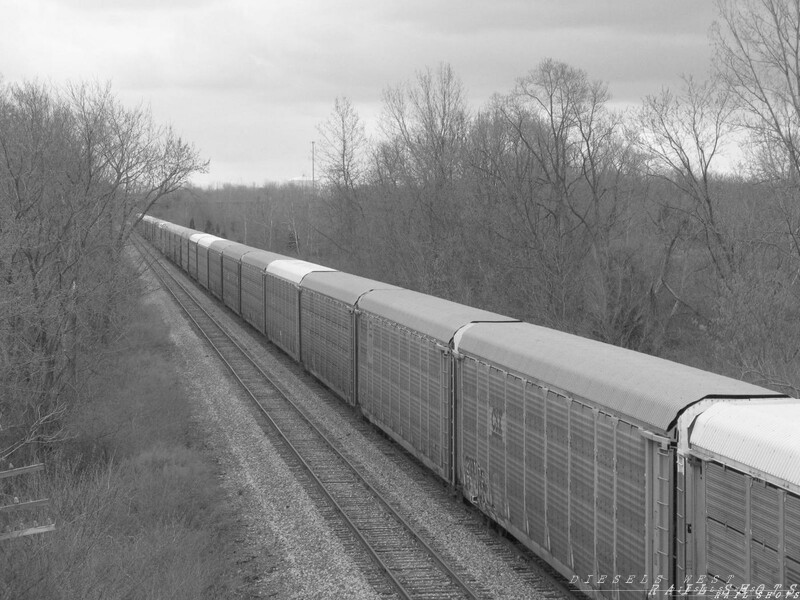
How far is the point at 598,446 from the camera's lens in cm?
858

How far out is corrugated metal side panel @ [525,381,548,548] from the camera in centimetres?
992

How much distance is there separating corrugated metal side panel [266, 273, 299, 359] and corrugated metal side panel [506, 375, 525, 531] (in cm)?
1360

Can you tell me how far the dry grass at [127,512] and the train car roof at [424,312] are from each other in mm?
4353

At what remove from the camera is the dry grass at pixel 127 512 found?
8.28 metres

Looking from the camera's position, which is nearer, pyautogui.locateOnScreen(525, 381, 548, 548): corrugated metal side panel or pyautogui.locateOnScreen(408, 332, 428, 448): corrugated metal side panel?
pyautogui.locateOnScreen(525, 381, 548, 548): corrugated metal side panel

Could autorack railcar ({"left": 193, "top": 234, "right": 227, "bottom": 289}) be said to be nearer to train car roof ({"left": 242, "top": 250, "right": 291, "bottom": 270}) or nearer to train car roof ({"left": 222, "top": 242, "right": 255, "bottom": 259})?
train car roof ({"left": 222, "top": 242, "right": 255, "bottom": 259})

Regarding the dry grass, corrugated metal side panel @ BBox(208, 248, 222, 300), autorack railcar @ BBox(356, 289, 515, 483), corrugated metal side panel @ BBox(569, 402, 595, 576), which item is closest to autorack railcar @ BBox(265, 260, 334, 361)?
the dry grass

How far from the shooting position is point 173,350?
28.4 m

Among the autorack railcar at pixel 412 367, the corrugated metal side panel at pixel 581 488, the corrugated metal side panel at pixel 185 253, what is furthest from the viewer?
the corrugated metal side panel at pixel 185 253

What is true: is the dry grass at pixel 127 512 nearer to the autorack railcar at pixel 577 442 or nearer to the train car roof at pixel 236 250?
Answer: the autorack railcar at pixel 577 442

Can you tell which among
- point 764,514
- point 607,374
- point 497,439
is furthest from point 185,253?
point 764,514

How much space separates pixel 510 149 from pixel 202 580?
2838 centimetres

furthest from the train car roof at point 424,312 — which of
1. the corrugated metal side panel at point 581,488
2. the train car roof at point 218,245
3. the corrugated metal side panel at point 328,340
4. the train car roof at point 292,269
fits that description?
the train car roof at point 218,245

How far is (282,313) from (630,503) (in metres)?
18.8
